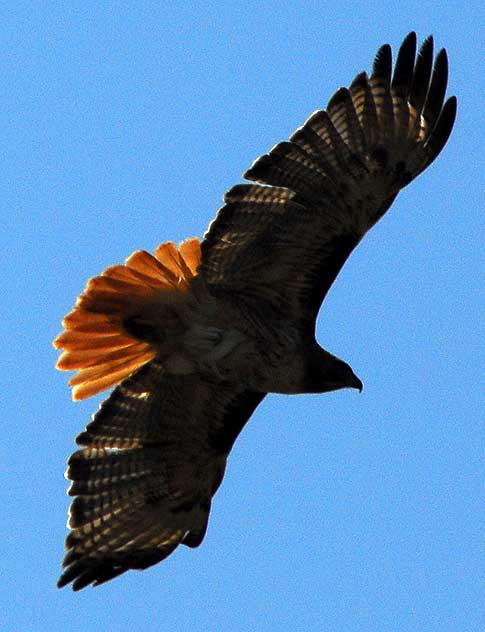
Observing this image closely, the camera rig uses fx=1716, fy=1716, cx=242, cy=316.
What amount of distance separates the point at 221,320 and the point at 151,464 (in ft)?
5.32

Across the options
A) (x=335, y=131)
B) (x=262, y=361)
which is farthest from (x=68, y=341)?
(x=335, y=131)

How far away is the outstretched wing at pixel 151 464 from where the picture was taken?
13594 millimetres

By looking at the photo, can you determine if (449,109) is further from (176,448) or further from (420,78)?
(176,448)

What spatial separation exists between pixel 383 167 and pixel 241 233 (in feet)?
3.78

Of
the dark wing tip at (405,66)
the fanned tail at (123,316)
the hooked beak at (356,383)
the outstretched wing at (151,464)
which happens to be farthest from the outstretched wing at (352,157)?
the outstretched wing at (151,464)

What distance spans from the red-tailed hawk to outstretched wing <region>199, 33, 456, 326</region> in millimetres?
10

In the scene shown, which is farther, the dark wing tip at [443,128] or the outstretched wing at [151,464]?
the outstretched wing at [151,464]

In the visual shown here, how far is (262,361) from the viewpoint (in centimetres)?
1294

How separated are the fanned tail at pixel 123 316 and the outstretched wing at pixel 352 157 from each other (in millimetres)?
312

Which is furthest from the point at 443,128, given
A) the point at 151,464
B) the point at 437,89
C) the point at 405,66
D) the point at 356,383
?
the point at 151,464

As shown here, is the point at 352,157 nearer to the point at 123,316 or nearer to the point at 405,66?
the point at 405,66

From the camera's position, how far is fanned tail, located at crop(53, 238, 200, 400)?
12.4m

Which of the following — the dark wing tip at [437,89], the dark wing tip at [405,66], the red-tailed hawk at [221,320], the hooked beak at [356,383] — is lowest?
the hooked beak at [356,383]

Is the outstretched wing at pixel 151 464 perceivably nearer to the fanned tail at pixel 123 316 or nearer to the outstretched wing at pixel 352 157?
the fanned tail at pixel 123 316
